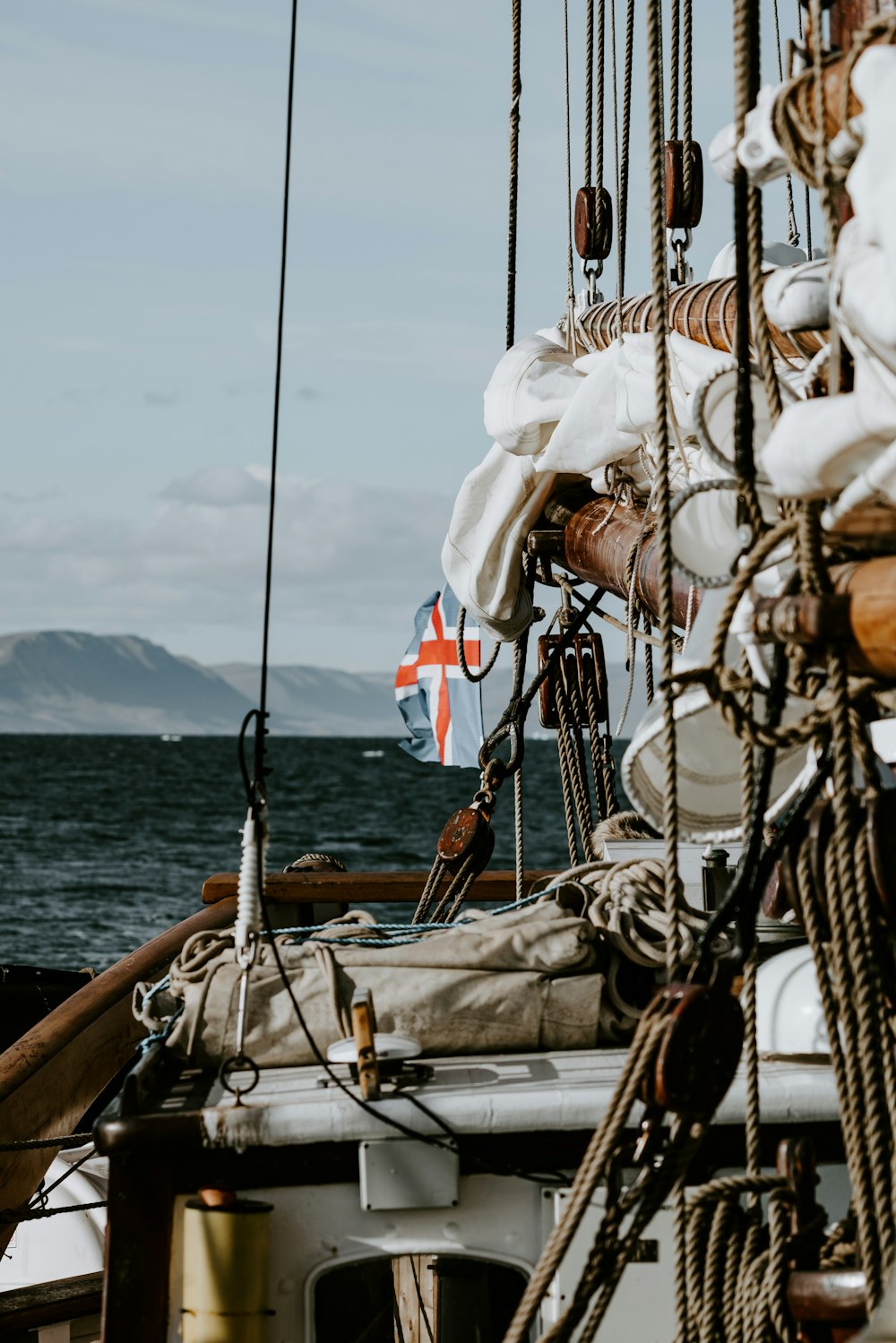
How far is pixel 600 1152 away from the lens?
8.32 feet

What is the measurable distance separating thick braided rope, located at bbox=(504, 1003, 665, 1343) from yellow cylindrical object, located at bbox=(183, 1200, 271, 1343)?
0.59 metres

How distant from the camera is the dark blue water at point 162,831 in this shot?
26.2 m

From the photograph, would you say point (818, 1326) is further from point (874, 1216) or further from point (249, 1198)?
point (249, 1198)

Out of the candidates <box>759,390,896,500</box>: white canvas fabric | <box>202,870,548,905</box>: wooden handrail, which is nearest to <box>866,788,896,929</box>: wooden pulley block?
<box>759,390,896,500</box>: white canvas fabric

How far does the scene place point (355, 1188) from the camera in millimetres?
2998

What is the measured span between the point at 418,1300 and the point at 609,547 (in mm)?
2668

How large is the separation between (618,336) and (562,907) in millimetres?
2429

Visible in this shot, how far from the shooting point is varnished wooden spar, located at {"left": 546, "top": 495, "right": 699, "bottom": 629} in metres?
4.89

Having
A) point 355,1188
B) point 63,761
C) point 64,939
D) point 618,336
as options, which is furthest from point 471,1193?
point 63,761

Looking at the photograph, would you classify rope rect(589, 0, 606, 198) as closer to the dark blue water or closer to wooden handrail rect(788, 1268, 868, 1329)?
wooden handrail rect(788, 1268, 868, 1329)

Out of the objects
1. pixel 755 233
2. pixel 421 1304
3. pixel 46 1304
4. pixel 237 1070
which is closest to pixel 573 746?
pixel 421 1304

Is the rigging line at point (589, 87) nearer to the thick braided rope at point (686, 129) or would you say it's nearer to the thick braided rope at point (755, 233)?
the thick braided rope at point (686, 129)

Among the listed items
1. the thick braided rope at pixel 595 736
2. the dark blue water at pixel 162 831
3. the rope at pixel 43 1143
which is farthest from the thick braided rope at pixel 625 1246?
the dark blue water at pixel 162 831

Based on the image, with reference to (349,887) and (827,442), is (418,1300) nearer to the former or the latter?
(349,887)
